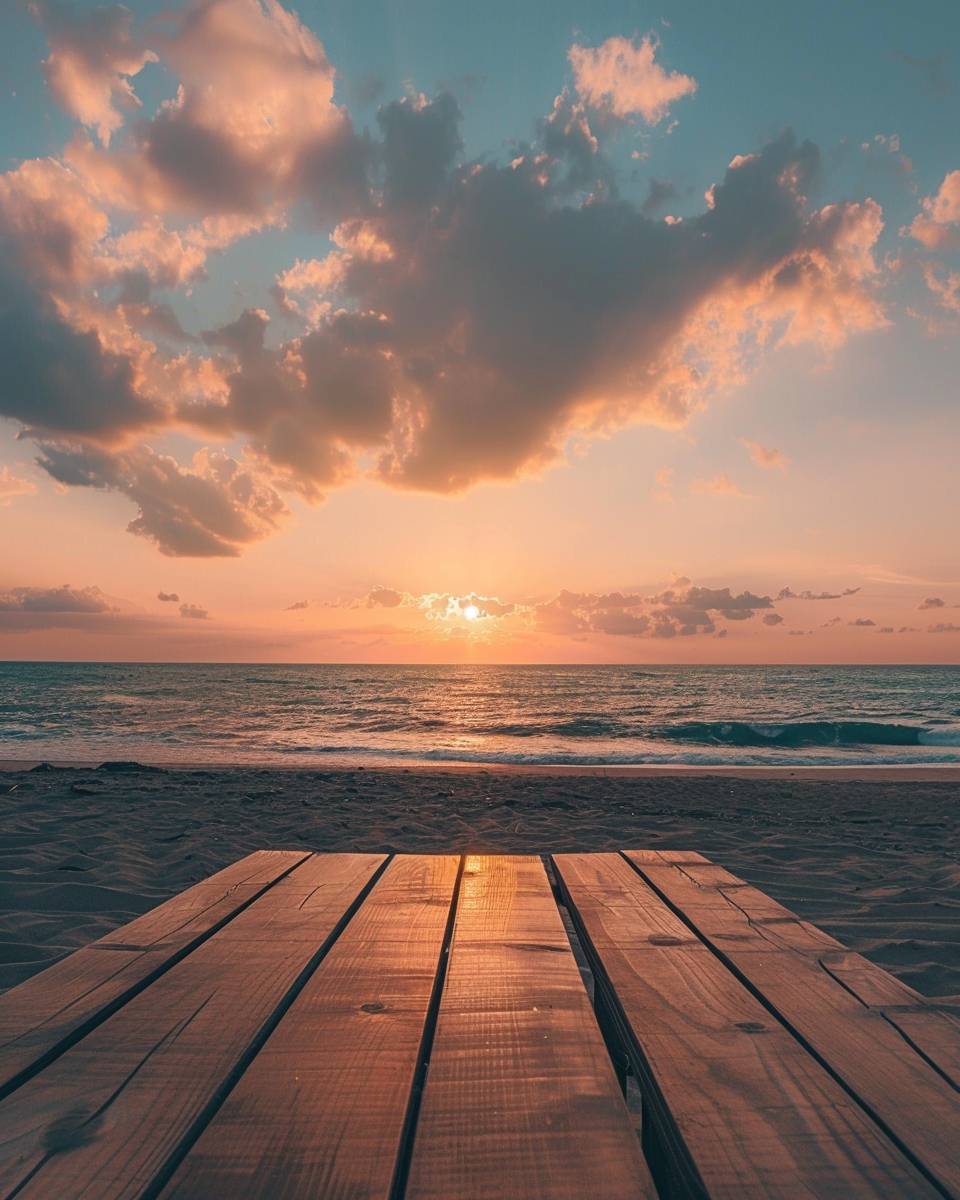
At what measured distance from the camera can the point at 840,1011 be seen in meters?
1.47

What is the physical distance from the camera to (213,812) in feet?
27.6

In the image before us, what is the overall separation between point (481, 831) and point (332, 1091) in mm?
6720


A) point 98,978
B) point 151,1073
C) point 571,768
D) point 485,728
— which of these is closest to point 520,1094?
point 151,1073

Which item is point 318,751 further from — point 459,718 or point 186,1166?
point 186,1166

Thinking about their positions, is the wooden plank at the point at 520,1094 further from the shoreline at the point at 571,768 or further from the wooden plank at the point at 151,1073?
the shoreline at the point at 571,768

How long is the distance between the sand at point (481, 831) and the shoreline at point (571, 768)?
1.05 ft

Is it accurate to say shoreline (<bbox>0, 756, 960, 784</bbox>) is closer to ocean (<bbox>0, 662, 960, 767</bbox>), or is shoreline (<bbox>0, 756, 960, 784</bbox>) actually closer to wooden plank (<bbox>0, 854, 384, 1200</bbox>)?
ocean (<bbox>0, 662, 960, 767</bbox>)

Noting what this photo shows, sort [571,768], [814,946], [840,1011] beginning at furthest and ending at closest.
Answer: [571,768] → [814,946] → [840,1011]

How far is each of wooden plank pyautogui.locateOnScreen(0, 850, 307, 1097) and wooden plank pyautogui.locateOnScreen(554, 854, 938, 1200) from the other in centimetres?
103

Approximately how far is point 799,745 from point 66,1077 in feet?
80.5

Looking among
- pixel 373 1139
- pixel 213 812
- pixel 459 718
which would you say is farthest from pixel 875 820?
pixel 459 718

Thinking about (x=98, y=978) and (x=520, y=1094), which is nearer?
(x=520, y=1094)

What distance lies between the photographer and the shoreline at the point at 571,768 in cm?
1332

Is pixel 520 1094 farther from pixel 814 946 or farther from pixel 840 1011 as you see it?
pixel 814 946
